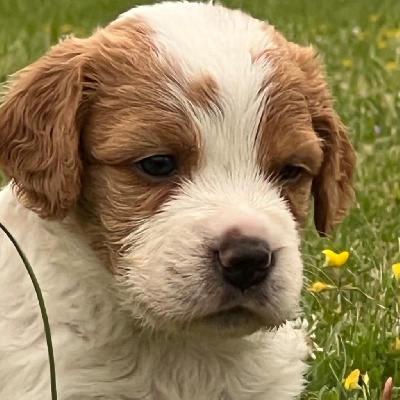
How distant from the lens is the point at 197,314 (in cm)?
398

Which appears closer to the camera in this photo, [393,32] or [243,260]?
[243,260]

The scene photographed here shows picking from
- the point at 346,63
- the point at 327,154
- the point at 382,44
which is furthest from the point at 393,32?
the point at 327,154

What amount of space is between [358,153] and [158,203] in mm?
4560

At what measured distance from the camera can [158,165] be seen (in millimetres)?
4148

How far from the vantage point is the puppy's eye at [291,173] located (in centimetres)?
436

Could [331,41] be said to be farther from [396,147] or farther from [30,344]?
[30,344]

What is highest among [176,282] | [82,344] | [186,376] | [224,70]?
[224,70]

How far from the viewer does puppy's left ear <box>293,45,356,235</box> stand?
4688 millimetres

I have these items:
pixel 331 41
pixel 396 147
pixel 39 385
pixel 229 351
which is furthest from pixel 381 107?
pixel 39 385

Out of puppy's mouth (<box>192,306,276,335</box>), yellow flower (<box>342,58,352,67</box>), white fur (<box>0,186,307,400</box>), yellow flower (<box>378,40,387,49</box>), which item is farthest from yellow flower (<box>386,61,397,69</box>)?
puppy's mouth (<box>192,306,276,335</box>)

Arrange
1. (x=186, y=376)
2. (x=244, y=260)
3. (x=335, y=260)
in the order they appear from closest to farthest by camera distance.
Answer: (x=244, y=260) < (x=186, y=376) < (x=335, y=260)

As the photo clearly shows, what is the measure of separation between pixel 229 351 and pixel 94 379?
622mm

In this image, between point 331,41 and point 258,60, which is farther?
point 331,41

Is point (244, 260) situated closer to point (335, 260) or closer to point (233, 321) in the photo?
point (233, 321)
